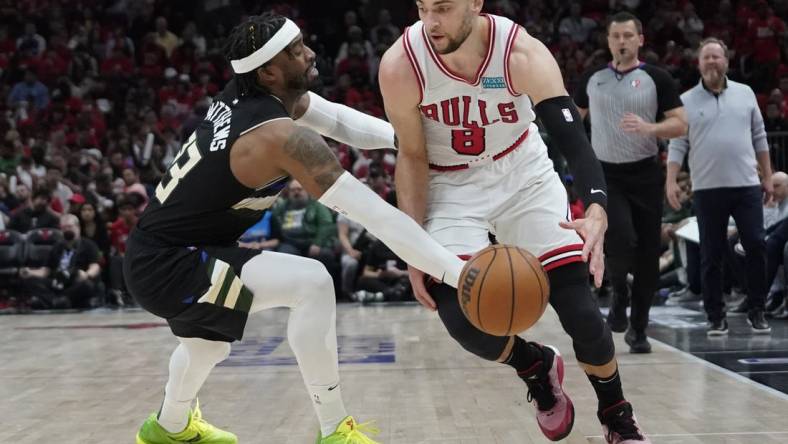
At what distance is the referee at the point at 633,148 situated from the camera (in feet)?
21.6

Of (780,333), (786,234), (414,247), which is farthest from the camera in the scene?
(786,234)

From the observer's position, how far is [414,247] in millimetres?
3602

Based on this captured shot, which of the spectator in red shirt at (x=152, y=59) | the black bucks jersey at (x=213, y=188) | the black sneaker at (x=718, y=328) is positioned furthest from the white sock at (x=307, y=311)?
the spectator in red shirt at (x=152, y=59)

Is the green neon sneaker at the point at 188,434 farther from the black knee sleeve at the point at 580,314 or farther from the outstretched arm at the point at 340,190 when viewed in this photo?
the black knee sleeve at the point at 580,314

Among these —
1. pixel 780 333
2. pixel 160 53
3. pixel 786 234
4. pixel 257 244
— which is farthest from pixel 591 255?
pixel 160 53

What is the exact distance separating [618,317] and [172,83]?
37.4 feet

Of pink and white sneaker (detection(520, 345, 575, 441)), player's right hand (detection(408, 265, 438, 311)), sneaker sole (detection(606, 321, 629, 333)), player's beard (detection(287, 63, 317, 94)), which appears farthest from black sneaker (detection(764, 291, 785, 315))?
player's beard (detection(287, 63, 317, 94))

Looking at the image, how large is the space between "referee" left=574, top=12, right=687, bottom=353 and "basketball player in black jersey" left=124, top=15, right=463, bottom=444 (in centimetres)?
310

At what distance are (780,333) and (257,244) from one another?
6141mm

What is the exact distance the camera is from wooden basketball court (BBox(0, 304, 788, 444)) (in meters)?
4.54

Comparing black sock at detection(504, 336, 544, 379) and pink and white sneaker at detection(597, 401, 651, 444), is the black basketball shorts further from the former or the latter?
pink and white sneaker at detection(597, 401, 651, 444)

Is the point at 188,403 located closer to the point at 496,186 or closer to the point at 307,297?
the point at 307,297

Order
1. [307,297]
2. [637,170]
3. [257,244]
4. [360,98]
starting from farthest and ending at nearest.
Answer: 1. [360,98]
2. [257,244]
3. [637,170]
4. [307,297]

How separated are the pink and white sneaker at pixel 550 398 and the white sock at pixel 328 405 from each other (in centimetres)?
80
